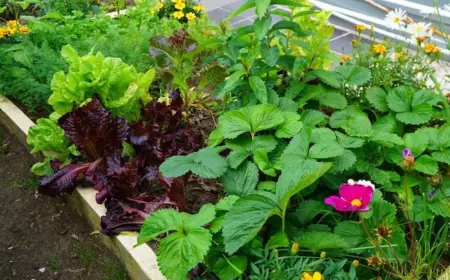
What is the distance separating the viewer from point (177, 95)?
2848 millimetres

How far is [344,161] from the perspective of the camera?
1994 mm

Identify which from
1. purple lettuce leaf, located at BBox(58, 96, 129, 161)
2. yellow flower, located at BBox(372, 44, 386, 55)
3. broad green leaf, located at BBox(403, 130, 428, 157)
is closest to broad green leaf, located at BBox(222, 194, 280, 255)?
broad green leaf, located at BBox(403, 130, 428, 157)

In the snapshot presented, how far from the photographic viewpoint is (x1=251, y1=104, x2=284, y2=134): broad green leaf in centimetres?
218

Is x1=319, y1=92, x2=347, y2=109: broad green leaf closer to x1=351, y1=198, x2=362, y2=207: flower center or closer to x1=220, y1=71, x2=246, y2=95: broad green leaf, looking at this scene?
x1=220, y1=71, x2=246, y2=95: broad green leaf

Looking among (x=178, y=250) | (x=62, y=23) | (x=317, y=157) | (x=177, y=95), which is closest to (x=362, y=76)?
(x=317, y=157)

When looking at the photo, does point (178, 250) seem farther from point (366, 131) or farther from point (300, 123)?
→ point (366, 131)

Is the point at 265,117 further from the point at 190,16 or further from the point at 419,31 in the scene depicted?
the point at 190,16

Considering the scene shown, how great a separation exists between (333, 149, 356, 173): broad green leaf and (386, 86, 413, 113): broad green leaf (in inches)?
18.2

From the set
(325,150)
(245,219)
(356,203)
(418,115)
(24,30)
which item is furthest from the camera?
(24,30)

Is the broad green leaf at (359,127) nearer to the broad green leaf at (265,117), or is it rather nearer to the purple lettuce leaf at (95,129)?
the broad green leaf at (265,117)

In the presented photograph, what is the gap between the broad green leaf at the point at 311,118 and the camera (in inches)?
89.7

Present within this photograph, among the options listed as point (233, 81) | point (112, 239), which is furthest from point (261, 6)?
point (112, 239)

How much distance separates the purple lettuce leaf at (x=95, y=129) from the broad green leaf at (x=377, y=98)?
118 cm

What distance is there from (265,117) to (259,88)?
0.20 meters
